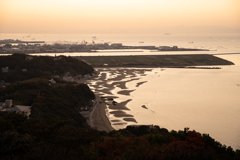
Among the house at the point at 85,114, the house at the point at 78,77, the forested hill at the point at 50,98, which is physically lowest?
the house at the point at 78,77

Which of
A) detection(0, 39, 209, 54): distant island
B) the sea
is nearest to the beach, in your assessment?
the sea

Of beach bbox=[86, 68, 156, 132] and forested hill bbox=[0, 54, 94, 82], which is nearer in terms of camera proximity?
beach bbox=[86, 68, 156, 132]

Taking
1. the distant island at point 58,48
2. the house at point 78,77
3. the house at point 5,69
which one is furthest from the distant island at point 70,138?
the distant island at point 58,48

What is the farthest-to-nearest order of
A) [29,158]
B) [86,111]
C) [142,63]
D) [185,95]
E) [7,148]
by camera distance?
1. [142,63]
2. [185,95]
3. [86,111]
4. [7,148]
5. [29,158]

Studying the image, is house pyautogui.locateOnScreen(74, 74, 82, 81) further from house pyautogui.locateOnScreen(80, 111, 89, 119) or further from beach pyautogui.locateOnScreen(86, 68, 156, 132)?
house pyautogui.locateOnScreen(80, 111, 89, 119)

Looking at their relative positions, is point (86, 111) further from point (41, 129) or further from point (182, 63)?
point (182, 63)

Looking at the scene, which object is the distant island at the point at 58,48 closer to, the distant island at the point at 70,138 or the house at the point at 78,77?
the house at the point at 78,77

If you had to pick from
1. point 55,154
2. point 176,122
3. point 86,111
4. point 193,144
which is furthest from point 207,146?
point 86,111
